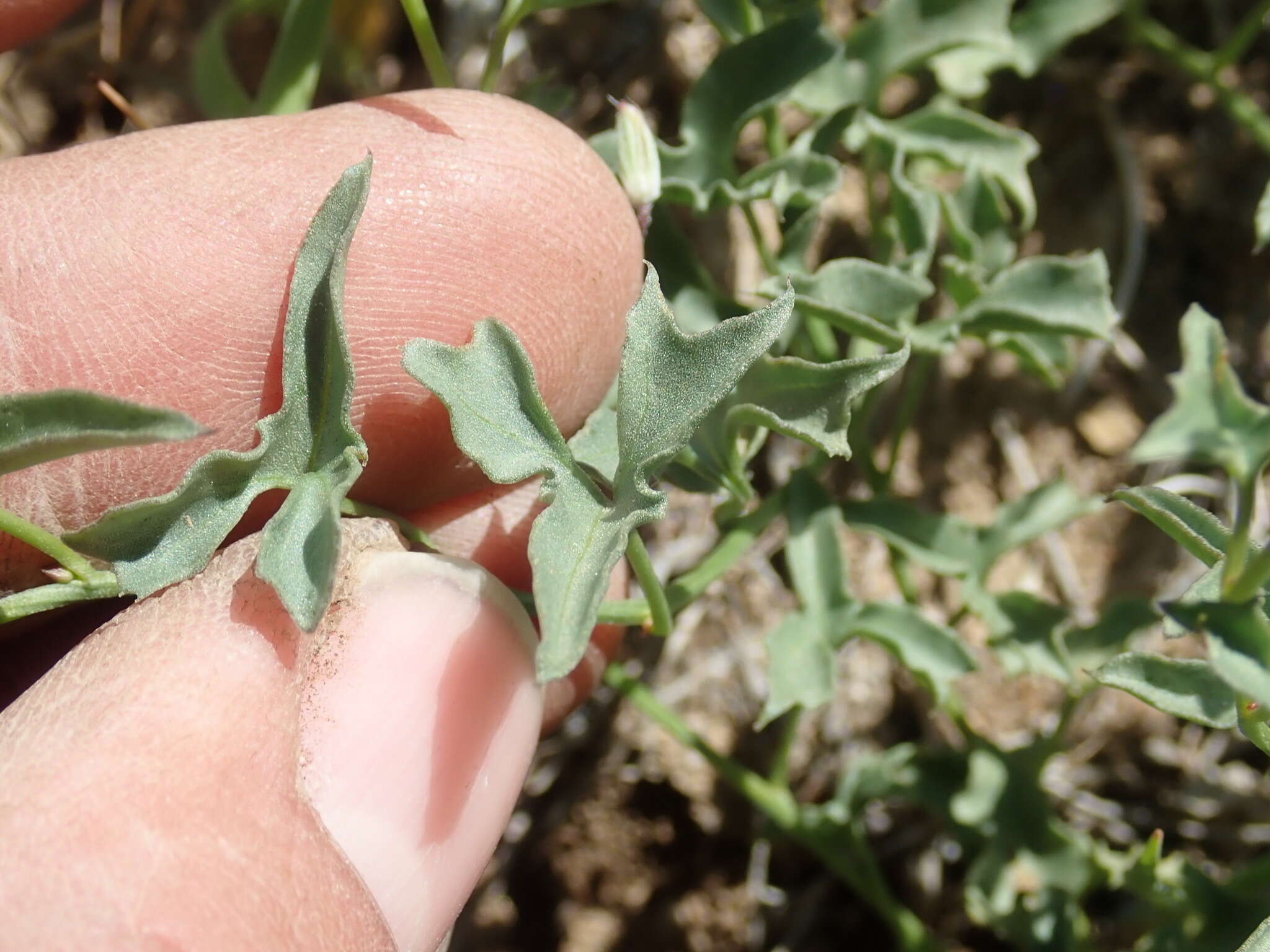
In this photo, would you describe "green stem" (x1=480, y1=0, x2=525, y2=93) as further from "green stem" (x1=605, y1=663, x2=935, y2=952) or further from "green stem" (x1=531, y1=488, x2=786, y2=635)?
"green stem" (x1=605, y1=663, x2=935, y2=952)

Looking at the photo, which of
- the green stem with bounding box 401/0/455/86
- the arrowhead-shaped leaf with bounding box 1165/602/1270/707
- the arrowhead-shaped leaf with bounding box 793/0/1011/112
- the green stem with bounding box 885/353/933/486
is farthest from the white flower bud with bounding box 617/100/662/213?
the arrowhead-shaped leaf with bounding box 1165/602/1270/707

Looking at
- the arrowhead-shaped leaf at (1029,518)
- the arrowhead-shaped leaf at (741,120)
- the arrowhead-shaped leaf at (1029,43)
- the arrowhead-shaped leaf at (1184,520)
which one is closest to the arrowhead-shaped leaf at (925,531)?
the arrowhead-shaped leaf at (1029,518)

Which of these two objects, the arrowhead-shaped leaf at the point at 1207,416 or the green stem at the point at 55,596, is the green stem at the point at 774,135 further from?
the green stem at the point at 55,596

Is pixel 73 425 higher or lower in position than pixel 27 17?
lower

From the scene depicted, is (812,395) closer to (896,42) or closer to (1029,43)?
(896,42)

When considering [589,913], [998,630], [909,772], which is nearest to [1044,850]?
[909,772]

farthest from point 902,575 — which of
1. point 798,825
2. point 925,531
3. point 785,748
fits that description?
point 798,825
